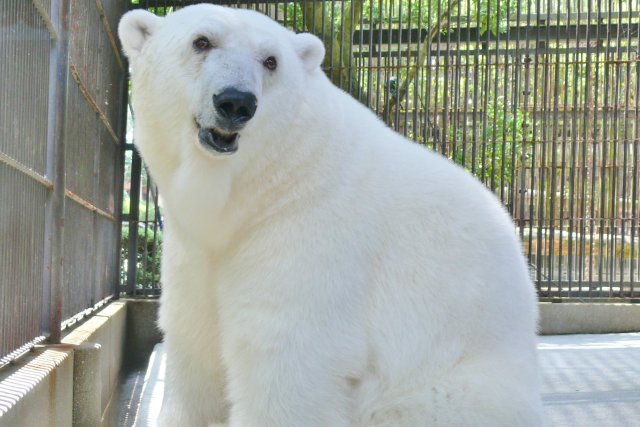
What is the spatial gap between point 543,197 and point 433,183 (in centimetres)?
603

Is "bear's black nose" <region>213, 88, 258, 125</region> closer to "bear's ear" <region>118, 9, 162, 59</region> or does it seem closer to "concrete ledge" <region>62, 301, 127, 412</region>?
"bear's ear" <region>118, 9, 162, 59</region>

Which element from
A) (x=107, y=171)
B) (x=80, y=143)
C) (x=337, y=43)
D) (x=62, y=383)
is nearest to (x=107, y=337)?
(x=80, y=143)

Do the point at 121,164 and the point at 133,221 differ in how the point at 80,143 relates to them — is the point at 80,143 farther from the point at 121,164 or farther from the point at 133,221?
the point at 133,221

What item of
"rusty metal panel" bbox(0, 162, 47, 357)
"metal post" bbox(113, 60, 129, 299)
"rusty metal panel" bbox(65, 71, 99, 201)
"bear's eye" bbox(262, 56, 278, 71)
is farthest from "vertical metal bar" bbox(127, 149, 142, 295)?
"bear's eye" bbox(262, 56, 278, 71)

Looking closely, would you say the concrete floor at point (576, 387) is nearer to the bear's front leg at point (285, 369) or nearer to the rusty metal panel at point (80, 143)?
the rusty metal panel at point (80, 143)

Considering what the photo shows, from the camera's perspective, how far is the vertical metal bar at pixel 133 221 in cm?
801

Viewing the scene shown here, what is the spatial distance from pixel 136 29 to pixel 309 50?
0.56 m

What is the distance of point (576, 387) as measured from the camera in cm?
543

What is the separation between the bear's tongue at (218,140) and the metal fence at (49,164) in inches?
38.2

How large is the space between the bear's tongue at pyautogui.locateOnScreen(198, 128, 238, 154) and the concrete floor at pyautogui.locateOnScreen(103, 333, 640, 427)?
1.96m

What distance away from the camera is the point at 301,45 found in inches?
118

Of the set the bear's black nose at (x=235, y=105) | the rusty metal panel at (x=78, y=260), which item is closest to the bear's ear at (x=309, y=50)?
the bear's black nose at (x=235, y=105)

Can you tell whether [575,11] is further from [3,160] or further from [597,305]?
[3,160]

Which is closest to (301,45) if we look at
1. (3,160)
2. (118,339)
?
(3,160)
